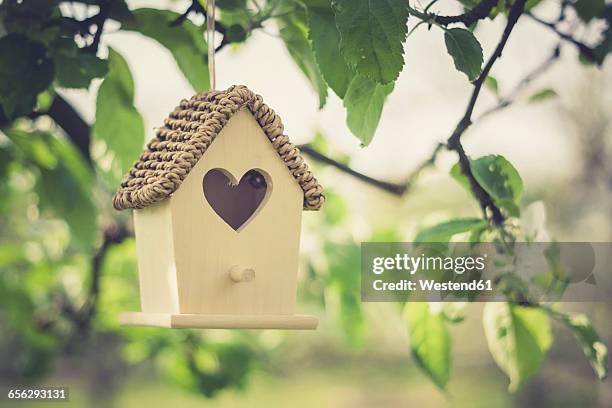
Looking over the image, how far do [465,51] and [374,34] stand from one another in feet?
0.31

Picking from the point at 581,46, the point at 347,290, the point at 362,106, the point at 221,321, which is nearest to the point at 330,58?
the point at 362,106

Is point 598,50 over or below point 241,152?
over

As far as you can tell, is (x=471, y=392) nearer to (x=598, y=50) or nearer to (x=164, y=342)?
(x=164, y=342)

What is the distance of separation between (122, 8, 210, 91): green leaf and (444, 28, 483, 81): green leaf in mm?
307

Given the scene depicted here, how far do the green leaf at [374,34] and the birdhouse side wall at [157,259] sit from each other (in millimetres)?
264

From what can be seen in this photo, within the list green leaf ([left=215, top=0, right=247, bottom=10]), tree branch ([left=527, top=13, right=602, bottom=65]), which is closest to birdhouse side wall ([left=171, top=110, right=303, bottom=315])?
green leaf ([left=215, top=0, right=247, bottom=10])

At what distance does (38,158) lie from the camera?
1151mm

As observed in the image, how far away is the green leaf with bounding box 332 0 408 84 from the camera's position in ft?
2.11

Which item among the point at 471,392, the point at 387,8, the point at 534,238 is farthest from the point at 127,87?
the point at 471,392

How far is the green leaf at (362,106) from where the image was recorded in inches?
28.7

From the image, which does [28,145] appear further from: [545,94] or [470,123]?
[545,94]

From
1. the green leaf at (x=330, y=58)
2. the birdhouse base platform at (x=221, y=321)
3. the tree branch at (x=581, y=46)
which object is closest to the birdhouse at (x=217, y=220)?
the birdhouse base platform at (x=221, y=321)

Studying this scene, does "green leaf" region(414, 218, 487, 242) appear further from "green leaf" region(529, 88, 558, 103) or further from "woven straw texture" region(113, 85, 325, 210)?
"green leaf" region(529, 88, 558, 103)

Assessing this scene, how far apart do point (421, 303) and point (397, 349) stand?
6101 millimetres
